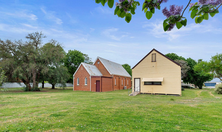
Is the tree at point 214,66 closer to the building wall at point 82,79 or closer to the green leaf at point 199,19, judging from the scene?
the building wall at point 82,79

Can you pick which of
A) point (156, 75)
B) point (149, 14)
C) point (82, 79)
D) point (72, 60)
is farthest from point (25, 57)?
point (149, 14)

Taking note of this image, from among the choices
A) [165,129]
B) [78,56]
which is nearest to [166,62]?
[165,129]

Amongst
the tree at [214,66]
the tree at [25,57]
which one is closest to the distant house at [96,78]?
the tree at [25,57]

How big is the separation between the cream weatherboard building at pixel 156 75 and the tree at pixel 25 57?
16.2 metres

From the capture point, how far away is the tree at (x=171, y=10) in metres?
1.79

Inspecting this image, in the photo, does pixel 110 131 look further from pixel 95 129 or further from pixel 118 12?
pixel 118 12

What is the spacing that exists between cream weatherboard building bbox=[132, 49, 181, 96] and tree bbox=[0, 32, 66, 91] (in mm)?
16248

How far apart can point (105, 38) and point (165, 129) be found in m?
15.1

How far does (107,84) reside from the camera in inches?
1198

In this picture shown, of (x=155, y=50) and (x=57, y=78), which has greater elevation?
(x=155, y=50)

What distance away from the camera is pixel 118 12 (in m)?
2.19

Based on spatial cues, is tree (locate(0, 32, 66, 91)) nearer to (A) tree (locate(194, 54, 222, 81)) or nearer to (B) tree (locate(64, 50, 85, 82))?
(B) tree (locate(64, 50, 85, 82))

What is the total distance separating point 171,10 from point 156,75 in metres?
20.0

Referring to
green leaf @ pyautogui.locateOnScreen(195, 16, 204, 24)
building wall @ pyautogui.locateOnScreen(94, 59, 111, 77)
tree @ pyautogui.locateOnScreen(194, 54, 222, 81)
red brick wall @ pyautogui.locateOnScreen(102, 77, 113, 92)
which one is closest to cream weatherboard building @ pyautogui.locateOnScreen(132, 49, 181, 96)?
red brick wall @ pyautogui.locateOnScreen(102, 77, 113, 92)
